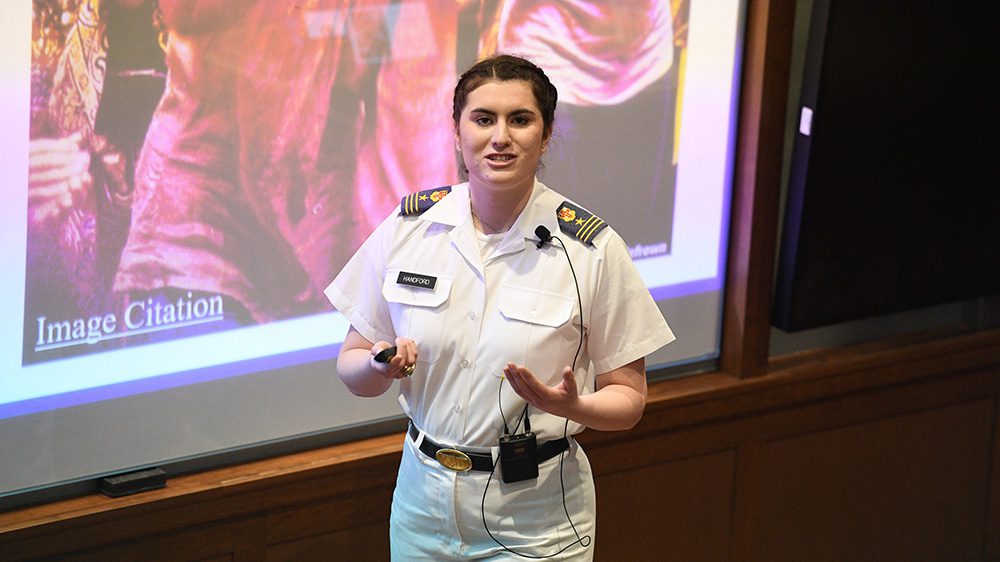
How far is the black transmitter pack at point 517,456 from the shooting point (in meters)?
2.44

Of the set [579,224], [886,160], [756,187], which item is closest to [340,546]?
[579,224]

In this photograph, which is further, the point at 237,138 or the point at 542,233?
the point at 237,138

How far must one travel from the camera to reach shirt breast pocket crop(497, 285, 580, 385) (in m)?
2.43

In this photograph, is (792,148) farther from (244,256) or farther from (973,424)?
(244,256)

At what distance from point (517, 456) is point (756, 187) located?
1.56 metres

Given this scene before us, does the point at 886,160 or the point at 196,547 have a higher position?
the point at 886,160

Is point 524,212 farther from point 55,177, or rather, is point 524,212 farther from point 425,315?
point 55,177

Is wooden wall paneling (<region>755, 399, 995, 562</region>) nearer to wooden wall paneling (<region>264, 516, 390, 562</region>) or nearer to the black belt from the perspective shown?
wooden wall paneling (<region>264, 516, 390, 562</region>)

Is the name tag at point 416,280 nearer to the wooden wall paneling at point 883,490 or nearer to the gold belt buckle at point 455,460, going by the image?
the gold belt buckle at point 455,460

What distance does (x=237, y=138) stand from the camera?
2896 millimetres

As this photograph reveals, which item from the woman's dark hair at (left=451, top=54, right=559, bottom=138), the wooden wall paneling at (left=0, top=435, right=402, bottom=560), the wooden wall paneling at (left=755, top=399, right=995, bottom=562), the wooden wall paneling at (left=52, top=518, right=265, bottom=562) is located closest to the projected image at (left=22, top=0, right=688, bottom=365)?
the wooden wall paneling at (left=0, top=435, right=402, bottom=560)

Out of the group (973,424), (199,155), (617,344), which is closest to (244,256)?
(199,155)

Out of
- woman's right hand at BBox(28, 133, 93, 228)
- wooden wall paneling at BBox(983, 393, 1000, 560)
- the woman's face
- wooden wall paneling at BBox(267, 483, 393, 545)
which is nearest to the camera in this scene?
the woman's face

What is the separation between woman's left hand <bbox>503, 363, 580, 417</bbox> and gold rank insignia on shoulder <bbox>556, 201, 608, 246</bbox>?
326mm
